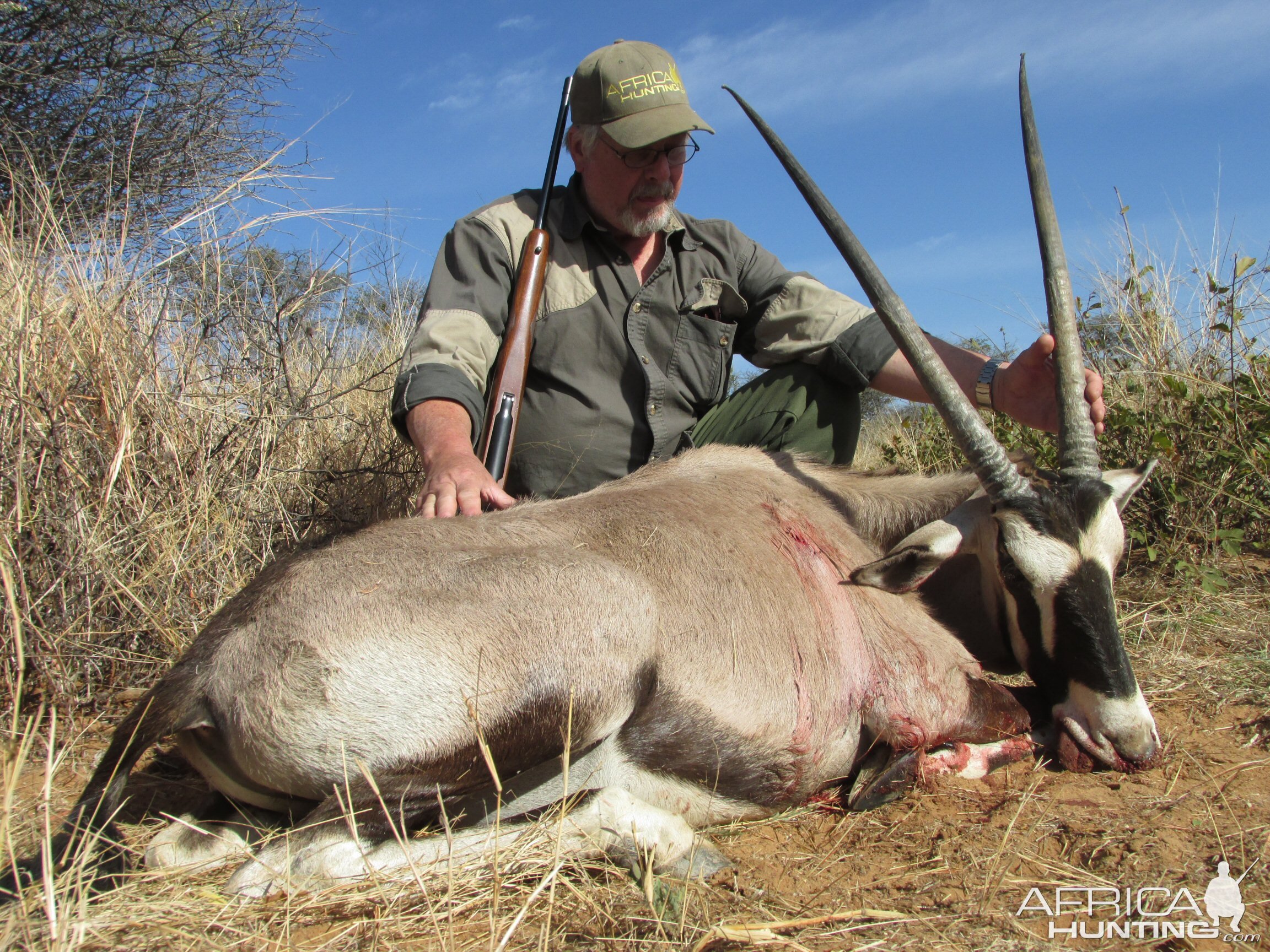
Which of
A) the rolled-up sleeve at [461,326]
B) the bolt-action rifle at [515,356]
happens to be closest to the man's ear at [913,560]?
the bolt-action rifle at [515,356]

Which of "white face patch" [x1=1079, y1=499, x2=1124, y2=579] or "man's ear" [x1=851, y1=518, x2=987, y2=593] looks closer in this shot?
"white face patch" [x1=1079, y1=499, x2=1124, y2=579]

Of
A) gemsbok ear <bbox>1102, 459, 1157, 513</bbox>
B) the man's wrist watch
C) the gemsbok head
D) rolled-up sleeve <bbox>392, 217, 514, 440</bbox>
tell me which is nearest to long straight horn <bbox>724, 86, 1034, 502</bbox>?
the gemsbok head

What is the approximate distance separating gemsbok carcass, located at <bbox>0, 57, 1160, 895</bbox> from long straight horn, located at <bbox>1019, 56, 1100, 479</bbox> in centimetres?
1

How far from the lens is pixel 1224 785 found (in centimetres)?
252

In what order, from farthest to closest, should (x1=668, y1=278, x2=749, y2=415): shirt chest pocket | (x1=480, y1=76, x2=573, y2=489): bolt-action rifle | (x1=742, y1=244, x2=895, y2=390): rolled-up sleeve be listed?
1. (x1=668, y1=278, x2=749, y2=415): shirt chest pocket
2. (x1=742, y1=244, x2=895, y2=390): rolled-up sleeve
3. (x1=480, y1=76, x2=573, y2=489): bolt-action rifle

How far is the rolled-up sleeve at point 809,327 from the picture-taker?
401cm

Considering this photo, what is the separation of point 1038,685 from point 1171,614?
1.48 metres

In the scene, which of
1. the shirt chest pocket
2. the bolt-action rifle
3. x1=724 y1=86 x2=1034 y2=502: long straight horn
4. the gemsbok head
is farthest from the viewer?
the shirt chest pocket

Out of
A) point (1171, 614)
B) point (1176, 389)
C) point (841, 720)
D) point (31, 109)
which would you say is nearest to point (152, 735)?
point (841, 720)

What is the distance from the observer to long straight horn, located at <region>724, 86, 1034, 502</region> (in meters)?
2.89

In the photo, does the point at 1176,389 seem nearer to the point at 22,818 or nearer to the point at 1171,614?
the point at 1171,614

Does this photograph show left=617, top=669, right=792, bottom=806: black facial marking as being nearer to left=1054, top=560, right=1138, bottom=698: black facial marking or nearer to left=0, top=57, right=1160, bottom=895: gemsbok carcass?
left=0, top=57, right=1160, bottom=895: gemsbok carcass

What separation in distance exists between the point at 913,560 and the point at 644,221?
2127mm

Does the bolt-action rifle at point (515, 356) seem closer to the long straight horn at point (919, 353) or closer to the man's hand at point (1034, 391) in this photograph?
the long straight horn at point (919, 353)
